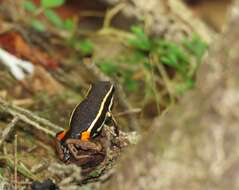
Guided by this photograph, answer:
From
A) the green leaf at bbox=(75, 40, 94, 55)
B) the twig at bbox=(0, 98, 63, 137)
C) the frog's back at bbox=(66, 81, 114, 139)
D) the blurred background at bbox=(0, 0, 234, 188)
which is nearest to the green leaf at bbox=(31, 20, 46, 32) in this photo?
the blurred background at bbox=(0, 0, 234, 188)

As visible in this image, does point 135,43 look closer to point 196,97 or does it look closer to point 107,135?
point 107,135

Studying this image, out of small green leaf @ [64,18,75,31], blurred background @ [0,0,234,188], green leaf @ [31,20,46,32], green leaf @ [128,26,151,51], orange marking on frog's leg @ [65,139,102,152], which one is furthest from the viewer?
small green leaf @ [64,18,75,31]

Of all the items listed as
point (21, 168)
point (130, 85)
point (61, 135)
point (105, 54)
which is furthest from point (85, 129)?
point (105, 54)

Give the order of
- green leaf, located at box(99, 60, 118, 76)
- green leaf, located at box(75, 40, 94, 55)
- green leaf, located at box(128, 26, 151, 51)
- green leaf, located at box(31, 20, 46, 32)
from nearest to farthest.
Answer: green leaf, located at box(99, 60, 118, 76) → green leaf, located at box(128, 26, 151, 51) → green leaf, located at box(31, 20, 46, 32) → green leaf, located at box(75, 40, 94, 55)

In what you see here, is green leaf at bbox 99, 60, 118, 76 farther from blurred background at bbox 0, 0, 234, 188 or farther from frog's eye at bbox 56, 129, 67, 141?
frog's eye at bbox 56, 129, 67, 141

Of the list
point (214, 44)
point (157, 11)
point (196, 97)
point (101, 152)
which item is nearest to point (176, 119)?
point (196, 97)

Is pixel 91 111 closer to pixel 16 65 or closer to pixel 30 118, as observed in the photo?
pixel 30 118
